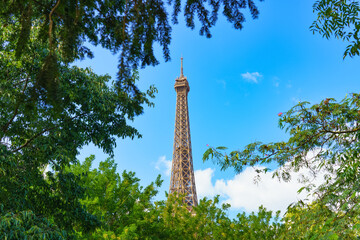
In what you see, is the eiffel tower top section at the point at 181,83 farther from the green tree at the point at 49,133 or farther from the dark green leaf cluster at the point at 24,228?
the dark green leaf cluster at the point at 24,228

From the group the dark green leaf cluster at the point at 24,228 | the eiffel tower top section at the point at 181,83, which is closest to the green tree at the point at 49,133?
the dark green leaf cluster at the point at 24,228

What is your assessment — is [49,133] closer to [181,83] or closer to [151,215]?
[151,215]

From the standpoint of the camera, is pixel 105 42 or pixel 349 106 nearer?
pixel 105 42

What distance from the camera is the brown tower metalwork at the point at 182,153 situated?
3856 cm

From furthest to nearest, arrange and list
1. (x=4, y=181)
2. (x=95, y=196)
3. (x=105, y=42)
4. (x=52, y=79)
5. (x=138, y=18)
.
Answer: (x=95, y=196) < (x=4, y=181) < (x=105, y=42) < (x=138, y=18) < (x=52, y=79)

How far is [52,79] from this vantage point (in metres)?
2.04

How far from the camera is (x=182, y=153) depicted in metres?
41.6

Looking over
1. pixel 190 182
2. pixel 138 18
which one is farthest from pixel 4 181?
pixel 190 182

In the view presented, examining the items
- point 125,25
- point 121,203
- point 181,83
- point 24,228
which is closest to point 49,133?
point 24,228

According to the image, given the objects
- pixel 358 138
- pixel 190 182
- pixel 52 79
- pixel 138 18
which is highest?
pixel 190 182

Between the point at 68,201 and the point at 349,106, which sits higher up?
the point at 349,106

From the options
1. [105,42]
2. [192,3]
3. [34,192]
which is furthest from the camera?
[34,192]

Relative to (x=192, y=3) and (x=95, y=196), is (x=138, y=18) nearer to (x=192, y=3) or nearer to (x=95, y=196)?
(x=192, y=3)

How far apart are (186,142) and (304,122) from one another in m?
36.7
